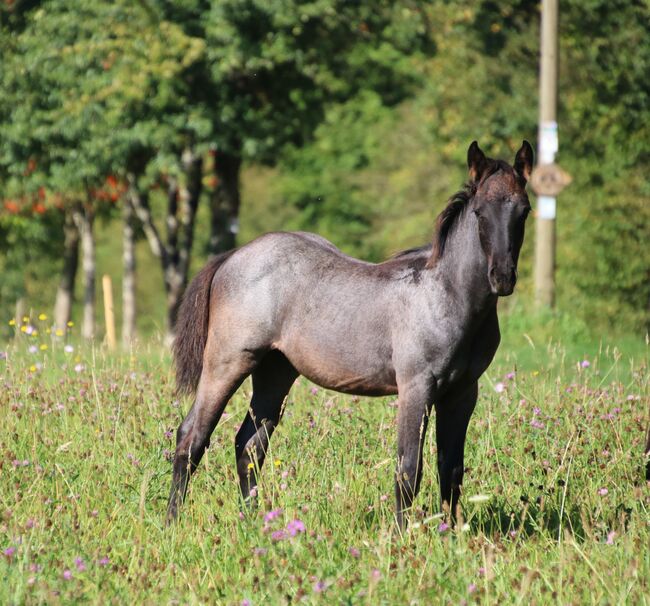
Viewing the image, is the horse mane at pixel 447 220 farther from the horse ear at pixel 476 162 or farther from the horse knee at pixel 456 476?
the horse knee at pixel 456 476

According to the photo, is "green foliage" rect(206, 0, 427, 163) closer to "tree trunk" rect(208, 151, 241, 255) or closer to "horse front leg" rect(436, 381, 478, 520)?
"tree trunk" rect(208, 151, 241, 255)

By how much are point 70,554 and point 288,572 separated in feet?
3.41

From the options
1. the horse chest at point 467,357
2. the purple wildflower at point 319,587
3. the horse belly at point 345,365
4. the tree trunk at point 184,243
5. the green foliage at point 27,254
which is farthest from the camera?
the green foliage at point 27,254

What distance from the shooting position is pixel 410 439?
18.9 ft

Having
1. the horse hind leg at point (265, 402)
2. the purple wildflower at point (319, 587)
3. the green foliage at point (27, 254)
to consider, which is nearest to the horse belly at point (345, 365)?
the horse hind leg at point (265, 402)

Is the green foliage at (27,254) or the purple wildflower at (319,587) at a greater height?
the purple wildflower at (319,587)

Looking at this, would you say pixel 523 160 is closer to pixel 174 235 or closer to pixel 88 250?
pixel 174 235

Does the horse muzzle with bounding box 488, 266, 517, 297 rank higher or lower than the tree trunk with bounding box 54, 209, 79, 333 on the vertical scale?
higher

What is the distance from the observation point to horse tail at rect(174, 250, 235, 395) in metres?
6.75

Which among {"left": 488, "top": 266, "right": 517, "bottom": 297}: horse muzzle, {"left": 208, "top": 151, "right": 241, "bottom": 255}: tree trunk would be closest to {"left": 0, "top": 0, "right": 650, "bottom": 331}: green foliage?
{"left": 208, "top": 151, "right": 241, "bottom": 255}: tree trunk

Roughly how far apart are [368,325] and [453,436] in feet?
2.41

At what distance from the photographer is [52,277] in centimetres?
5128

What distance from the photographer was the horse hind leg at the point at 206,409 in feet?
21.2

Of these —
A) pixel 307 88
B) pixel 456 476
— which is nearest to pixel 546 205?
pixel 307 88
